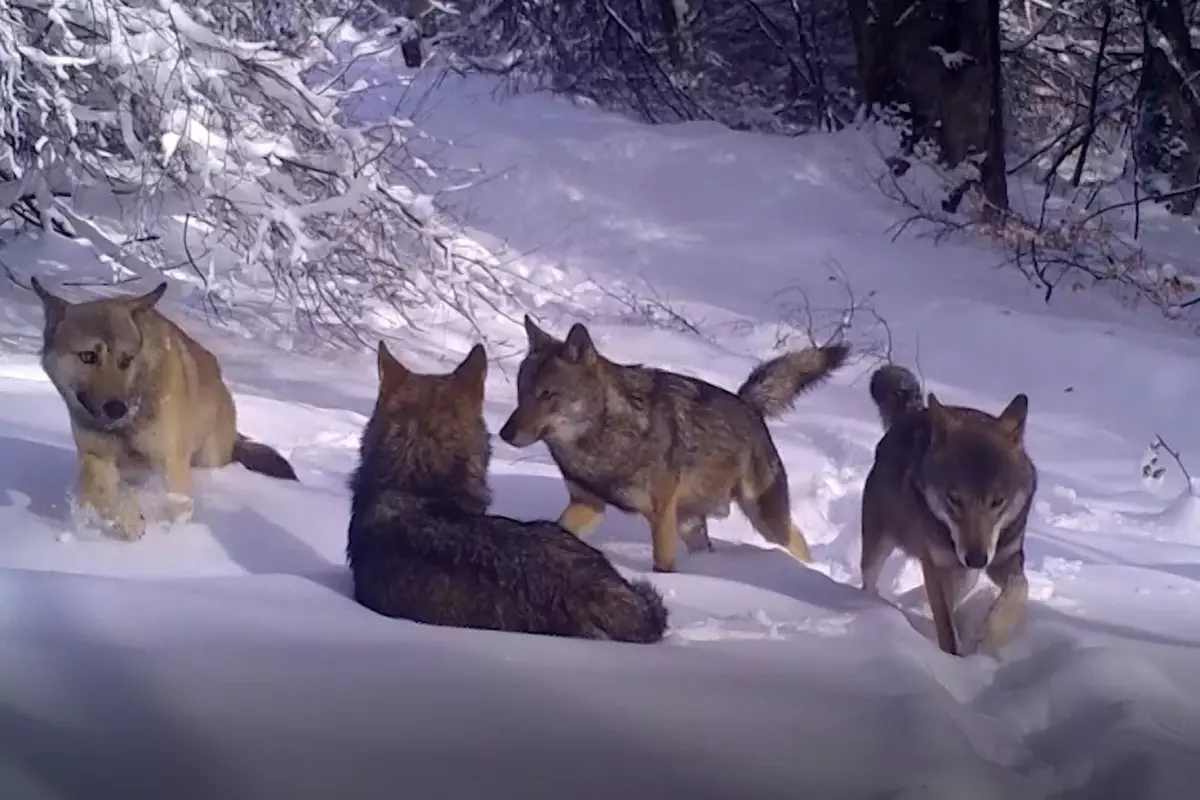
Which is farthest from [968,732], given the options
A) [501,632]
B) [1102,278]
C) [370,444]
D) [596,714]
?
[1102,278]

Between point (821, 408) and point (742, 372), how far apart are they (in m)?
0.78

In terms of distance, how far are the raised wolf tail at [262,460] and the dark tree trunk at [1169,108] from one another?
32.1ft

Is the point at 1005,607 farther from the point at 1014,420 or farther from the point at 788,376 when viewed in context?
the point at 788,376

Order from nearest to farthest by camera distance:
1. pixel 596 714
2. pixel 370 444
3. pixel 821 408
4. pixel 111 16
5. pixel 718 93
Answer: pixel 596 714
pixel 370 444
pixel 111 16
pixel 821 408
pixel 718 93

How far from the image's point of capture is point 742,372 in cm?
891

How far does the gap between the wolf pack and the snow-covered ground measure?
206 millimetres

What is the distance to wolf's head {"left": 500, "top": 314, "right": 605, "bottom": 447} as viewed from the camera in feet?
18.1

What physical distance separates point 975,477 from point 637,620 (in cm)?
174

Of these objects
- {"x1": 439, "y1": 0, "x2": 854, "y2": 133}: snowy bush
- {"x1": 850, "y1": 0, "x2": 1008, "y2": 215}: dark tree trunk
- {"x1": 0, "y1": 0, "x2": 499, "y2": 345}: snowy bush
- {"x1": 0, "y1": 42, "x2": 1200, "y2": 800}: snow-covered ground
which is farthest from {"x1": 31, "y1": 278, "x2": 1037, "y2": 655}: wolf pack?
{"x1": 439, "y1": 0, "x2": 854, "y2": 133}: snowy bush

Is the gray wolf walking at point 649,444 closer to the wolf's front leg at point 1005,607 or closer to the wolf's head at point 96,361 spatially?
the wolf's front leg at point 1005,607

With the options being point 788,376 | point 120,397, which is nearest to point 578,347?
point 788,376

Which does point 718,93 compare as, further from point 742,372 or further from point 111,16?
point 111,16

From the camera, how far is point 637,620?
371cm

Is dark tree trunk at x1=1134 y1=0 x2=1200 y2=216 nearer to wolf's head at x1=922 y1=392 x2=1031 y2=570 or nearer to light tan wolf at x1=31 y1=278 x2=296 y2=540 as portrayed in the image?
wolf's head at x1=922 y1=392 x2=1031 y2=570
